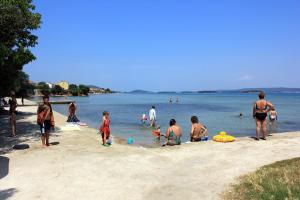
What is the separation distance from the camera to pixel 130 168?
10.2 m

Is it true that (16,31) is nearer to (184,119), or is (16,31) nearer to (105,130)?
(105,130)

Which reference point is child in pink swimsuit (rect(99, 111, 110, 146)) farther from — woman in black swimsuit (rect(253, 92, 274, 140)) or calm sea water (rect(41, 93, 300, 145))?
woman in black swimsuit (rect(253, 92, 274, 140))

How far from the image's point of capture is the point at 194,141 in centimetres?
1516

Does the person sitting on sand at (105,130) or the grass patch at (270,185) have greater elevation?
the person sitting on sand at (105,130)

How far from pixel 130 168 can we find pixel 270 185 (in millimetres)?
3955

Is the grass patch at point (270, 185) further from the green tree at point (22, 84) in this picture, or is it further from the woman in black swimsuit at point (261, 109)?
the green tree at point (22, 84)

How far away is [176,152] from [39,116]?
523 centimetres

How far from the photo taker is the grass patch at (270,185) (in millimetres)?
7358

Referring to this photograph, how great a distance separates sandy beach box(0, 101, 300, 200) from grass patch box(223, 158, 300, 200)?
38 cm

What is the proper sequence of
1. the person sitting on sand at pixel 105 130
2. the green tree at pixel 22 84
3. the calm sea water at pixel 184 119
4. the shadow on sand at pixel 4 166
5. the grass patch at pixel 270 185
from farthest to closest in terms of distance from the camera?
the green tree at pixel 22 84 → the calm sea water at pixel 184 119 → the person sitting on sand at pixel 105 130 → the shadow on sand at pixel 4 166 → the grass patch at pixel 270 185

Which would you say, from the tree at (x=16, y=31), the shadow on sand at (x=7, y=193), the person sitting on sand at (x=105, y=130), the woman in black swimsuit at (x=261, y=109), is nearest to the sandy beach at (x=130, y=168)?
the shadow on sand at (x=7, y=193)

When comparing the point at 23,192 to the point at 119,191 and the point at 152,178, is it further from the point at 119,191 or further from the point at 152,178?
the point at 152,178

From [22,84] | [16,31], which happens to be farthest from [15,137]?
[22,84]

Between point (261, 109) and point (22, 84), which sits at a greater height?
point (22, 84)
